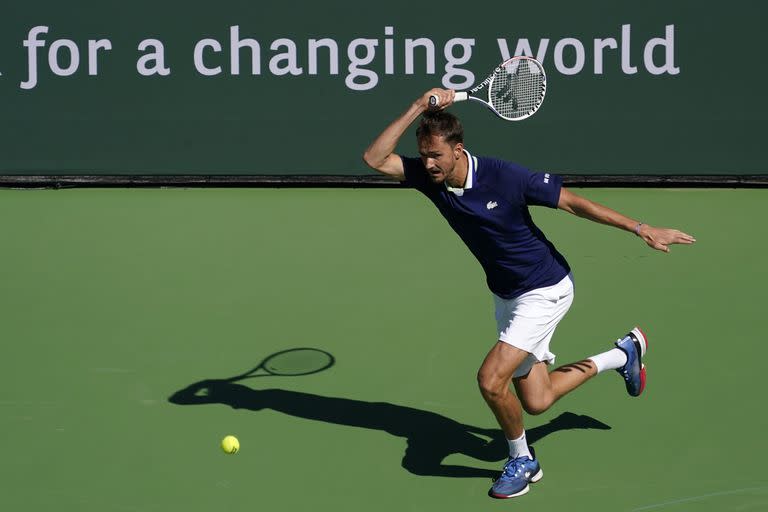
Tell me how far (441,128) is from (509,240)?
0.69m

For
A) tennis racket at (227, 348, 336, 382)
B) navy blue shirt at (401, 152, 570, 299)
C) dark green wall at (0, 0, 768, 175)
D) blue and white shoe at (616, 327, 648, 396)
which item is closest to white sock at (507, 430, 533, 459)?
navy blue shirt at (401, 152, 570, 299)

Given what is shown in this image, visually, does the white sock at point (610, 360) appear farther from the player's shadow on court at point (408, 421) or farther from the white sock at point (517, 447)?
the white sock at point (517, 447)

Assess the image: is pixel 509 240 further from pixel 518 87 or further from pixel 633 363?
pixel 518 87

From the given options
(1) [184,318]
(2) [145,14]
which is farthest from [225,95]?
(1) [184,318]

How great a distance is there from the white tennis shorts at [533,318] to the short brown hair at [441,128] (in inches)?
35.4

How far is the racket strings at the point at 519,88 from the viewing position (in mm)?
7535

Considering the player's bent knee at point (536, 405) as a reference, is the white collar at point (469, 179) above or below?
above

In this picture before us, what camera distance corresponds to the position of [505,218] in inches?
245

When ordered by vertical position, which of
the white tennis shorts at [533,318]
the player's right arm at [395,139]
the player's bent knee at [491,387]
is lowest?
the player's bent knee at [491,387]

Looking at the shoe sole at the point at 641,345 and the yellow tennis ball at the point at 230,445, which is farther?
the shoe sole at the point at 641,345

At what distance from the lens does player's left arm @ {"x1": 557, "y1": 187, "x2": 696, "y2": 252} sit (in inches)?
233

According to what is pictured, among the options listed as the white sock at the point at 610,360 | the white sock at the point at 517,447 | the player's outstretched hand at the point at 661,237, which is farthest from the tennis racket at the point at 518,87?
the white sock at the point at 517,447

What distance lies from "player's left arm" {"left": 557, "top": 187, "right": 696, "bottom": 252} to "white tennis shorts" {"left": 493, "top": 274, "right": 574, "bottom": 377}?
476 millimetres

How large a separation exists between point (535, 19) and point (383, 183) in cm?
232
